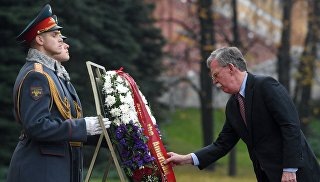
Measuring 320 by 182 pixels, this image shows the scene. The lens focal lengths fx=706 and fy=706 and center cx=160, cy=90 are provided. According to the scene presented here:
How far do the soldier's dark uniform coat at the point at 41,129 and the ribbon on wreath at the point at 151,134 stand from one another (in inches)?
22.7

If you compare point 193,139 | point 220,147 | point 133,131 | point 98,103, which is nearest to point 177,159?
point 220,147

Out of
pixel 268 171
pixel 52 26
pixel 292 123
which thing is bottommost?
pixel 268 171

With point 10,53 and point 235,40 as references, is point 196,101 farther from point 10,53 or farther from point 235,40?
point 10,53

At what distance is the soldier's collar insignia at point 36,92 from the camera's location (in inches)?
191

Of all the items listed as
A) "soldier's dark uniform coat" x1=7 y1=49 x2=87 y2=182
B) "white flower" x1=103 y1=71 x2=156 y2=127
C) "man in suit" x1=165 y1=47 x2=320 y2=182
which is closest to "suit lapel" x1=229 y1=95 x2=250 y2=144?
"man in suit" x1=165 y1=47 x2=320 y2=182

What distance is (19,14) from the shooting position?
1529cm

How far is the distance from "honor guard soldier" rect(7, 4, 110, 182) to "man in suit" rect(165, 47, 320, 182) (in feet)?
2.94

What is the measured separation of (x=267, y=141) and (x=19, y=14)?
1086 cm

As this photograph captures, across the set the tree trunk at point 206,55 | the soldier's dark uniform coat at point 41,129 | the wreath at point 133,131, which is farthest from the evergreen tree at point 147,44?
the soldier's dark uniform coat at point 41,129

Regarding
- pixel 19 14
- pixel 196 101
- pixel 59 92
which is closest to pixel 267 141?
pixel 59 92

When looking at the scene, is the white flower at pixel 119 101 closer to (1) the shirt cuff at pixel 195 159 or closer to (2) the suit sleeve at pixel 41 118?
(2) the suit sleeve at pixel 41 118

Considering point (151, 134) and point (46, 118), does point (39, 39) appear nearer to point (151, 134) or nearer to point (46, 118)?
point (46, 118)

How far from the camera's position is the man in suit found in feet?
16.9

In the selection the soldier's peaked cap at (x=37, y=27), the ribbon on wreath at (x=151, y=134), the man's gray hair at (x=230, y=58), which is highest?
the soldier's peaked cap at (x=37, y=27)
